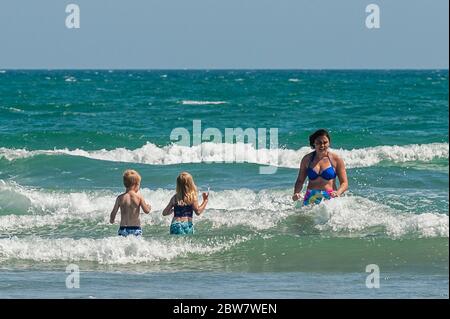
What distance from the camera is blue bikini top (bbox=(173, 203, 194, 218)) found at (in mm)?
10547

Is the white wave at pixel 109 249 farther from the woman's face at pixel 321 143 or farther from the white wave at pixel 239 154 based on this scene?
the white wave at pixel 239 154

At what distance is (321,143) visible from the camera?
35.1ft

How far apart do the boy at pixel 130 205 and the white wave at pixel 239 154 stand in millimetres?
10865

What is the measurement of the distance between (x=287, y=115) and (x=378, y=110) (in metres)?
4.36

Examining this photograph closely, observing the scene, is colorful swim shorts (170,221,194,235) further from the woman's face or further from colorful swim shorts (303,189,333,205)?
the woman's face

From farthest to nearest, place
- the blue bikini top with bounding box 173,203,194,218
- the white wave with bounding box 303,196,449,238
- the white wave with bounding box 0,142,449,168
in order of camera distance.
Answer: the white wave with bounding box 0,142,449,168 → the white wave with bounding box 303,196,449,238 → the blue bikini top with bounding box 173,203,194,218

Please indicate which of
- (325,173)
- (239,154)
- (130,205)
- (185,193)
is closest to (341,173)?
(325,173)

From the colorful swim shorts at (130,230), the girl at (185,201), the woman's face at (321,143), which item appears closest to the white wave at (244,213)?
the woman's face at (321,143)

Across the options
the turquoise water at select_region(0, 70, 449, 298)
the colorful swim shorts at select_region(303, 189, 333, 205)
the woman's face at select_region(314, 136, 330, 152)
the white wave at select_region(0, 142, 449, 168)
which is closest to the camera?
the turquoise water at select_region(0, 70, 449, 298)

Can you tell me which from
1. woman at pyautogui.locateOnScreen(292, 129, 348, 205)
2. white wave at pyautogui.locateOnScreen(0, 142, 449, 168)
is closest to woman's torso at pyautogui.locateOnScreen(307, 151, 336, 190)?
woman at pyautogui.locateOnScreen(292, 129, 348, 205)

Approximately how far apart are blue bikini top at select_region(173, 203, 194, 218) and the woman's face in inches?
67.2

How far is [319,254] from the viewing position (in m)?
10.7

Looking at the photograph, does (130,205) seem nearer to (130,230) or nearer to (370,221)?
(130,230)
